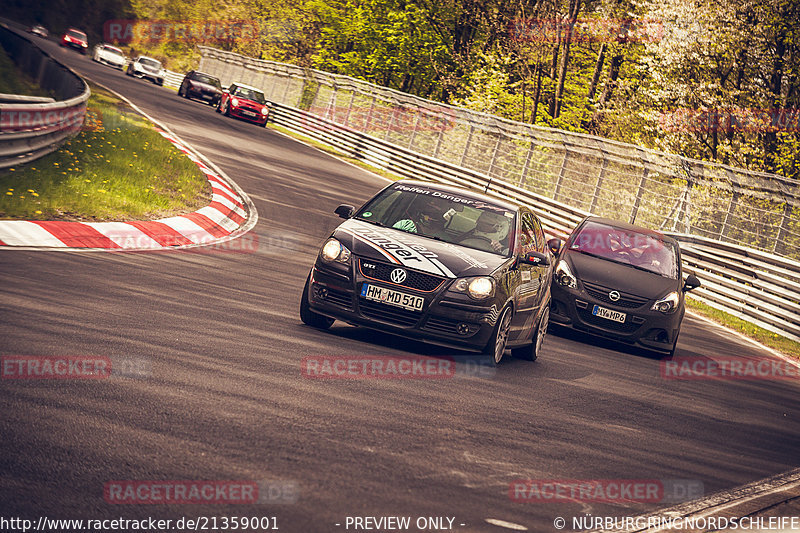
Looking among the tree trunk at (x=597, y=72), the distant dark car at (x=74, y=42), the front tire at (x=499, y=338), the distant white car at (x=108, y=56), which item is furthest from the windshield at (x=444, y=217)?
the distant dark car at (x=74, y=42)

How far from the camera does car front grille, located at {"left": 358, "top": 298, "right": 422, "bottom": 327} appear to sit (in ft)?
28.1

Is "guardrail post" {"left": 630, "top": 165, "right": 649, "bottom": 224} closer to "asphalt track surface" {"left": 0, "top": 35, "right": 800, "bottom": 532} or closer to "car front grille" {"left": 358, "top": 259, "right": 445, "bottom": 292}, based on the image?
"asphalt track surface" {"left": 0, "top": 35, "right": 800, "bottom": 532}

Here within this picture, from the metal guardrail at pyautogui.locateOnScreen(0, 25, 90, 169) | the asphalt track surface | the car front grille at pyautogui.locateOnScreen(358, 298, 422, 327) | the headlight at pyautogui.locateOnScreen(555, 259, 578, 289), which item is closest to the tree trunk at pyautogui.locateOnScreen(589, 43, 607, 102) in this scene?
the metal guardrail at pyautogui.locateOnScreen(0, 25, 90, 169)

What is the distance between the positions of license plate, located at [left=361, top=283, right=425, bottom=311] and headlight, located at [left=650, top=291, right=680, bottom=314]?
16.5 ft

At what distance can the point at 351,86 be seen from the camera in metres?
41.3

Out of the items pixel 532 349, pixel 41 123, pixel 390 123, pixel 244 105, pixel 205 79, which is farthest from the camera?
pixel 205 79

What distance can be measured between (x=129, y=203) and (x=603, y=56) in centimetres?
3572


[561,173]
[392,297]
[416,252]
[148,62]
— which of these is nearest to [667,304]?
[416,252]

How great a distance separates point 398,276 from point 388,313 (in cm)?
33

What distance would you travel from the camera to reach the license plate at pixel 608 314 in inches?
492

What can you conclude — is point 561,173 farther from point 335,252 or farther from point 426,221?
point 335,252

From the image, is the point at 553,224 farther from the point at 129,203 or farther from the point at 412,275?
the point at 412,275

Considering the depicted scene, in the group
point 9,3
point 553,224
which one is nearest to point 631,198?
point 553,224

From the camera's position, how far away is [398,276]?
860 cm
